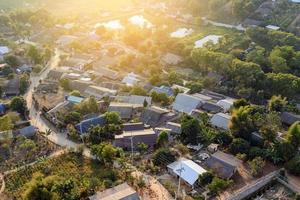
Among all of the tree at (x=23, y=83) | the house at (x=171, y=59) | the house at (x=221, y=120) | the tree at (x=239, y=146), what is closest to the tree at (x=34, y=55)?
the tree at (x=23, y=83)

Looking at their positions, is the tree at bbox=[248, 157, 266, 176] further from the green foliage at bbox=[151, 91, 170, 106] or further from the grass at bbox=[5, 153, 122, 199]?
the green foliage at bbox=[151, 91, 170, 106]

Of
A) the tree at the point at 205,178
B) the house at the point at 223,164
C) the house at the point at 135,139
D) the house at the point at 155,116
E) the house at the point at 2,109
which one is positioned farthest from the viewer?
the house at the point at 2,109

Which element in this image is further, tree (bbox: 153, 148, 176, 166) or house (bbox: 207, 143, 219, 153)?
house (bbox: 207, 143, 219, 153)

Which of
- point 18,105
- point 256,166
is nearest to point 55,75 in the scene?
point 18,105

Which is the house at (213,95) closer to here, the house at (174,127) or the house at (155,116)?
the house at (155,116)

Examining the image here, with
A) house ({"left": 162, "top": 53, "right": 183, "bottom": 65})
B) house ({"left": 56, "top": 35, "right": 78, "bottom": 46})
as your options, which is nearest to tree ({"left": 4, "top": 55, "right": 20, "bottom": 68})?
house ({"left": 56, "top": 35, "right": 78, "bottom": 46})

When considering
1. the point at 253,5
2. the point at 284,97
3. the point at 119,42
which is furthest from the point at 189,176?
the point at 253,5

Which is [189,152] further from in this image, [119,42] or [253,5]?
[253,5]
